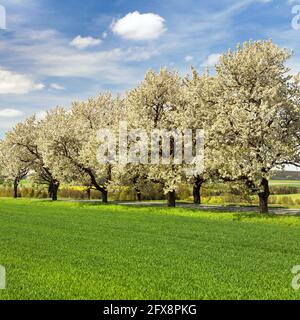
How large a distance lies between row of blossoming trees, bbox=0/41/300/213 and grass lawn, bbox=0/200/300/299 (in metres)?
7.08

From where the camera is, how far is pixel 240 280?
52.2 ft

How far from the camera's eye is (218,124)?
41906 mm

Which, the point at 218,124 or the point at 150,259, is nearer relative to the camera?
the point at 150,259

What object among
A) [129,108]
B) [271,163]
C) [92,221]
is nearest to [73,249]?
[92,221]

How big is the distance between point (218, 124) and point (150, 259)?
2407cm

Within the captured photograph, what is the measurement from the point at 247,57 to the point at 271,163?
989cm

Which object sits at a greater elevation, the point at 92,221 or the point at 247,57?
the point at 247,57

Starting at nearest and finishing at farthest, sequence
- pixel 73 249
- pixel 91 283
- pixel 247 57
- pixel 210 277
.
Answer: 1. pixel 91 283
2. pixel 210 277
3. pixel 73 249
4. pixel 247 57

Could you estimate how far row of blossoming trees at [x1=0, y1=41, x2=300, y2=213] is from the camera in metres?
40.3

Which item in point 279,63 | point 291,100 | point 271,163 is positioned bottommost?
point 271,163

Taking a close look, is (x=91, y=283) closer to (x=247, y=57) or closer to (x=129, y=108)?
(x=247, y=57)

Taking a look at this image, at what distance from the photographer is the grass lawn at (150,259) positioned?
14.3m

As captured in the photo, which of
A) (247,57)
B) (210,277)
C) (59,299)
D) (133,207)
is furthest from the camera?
(133,207)

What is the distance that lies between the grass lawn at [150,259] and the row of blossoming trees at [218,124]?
23.2 feet
